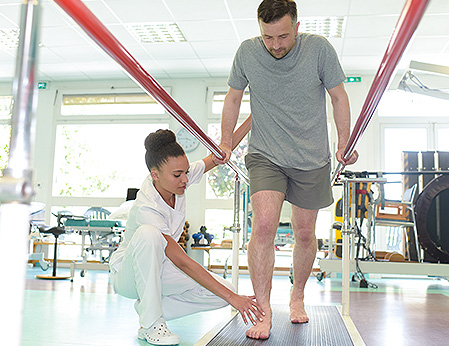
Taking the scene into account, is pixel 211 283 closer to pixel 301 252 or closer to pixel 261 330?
pixel 261 330

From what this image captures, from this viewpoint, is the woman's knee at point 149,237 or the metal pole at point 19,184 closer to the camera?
the metal pole at point 19,184

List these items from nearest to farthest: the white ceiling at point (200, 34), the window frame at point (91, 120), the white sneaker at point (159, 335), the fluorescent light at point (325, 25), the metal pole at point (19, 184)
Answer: the metal pole at point (19, 184)
the white sneaker at point (159, 335)
the white ceiling at point (200, 34)
the fluorescent light at point (325, 25)
the window frame at point (91, 120)

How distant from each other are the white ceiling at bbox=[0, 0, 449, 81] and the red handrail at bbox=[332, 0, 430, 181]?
3776 millimetres

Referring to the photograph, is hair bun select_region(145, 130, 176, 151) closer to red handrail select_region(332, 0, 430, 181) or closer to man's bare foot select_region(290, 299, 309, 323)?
red handrail select_region(332, 0, 430, 181)

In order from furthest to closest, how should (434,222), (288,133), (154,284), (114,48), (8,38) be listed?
(8,38)
(434,222)
(288,133)
(154,284)
(114,48)

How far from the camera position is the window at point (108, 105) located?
8062mm

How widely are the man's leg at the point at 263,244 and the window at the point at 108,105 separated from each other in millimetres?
6200

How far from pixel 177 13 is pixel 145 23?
0.53 metres

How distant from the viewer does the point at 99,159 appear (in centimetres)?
809

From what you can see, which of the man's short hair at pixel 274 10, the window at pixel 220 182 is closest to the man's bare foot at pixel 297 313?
the man's short hair at pixel 274 10

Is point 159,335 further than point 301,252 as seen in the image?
No

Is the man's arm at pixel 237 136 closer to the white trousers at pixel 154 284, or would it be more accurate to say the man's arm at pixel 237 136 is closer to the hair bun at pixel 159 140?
the hair bun at pixel 159 140

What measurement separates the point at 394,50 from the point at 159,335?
4.52 ft

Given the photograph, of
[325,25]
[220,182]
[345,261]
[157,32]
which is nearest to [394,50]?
[345,261]
